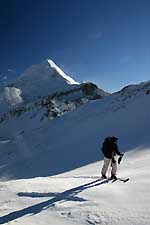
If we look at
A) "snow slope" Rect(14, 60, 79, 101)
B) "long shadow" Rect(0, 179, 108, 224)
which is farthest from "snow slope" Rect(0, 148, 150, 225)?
"snow slope" Rect(14, 60, 79, 101)

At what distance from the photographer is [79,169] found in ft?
76.6

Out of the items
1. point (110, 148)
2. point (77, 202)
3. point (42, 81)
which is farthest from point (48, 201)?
point (42, 81)

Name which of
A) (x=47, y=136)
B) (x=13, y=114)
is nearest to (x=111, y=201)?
(x=47, y=136)

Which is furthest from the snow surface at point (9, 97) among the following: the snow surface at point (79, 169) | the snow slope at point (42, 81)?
the snow surface at point (79, 169)

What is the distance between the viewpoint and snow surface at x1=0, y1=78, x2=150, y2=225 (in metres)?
8.97

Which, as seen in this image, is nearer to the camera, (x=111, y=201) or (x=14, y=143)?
(x=111, y=201)

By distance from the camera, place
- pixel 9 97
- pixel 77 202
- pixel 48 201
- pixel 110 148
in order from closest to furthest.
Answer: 1. pixel 77 202
2. pixel 48 201
3. pixel 110 148
4. pixel 9 97

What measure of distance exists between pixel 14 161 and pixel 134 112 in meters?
13.1

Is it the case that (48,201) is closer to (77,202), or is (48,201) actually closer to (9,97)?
(77,202)

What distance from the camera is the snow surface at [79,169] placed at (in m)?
8.97

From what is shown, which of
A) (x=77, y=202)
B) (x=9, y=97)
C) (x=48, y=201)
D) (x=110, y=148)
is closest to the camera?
(x=77, y=202)

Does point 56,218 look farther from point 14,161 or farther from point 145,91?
point 145,91

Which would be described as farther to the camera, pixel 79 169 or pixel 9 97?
pixel 9 97

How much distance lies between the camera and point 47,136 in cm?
4069
